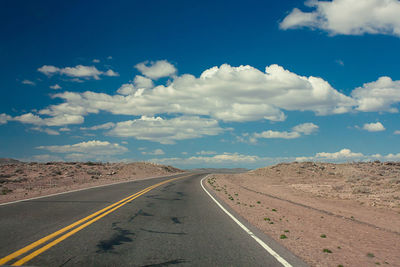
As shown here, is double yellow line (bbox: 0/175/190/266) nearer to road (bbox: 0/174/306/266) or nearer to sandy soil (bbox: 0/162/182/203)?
road (bbox: 0/174/306/266)

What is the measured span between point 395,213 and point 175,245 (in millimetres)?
13925

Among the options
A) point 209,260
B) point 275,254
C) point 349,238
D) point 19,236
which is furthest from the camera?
point 349,238

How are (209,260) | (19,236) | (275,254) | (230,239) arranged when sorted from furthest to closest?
1. (230,239)
2. (19,236)
3. (275,254)
4. (209,260)

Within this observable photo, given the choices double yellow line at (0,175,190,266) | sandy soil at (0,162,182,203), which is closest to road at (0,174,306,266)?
double yellow line at (0,175,190,266)

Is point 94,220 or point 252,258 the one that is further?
point 94,220

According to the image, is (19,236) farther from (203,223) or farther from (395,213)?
(395,213)

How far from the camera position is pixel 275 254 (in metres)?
6.44

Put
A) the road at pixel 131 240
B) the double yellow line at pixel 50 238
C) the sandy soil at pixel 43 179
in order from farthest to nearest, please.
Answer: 1. the sandy soil at pixel 43 179
2. the road at pixel 131 240
3. the double yellow line at pixel 50 238

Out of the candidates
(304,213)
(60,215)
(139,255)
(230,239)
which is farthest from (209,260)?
(304,213)

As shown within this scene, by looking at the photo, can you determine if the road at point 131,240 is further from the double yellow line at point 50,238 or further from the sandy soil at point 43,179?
the sandy soil at point 43,179

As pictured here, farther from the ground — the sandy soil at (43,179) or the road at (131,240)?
the sandy soil at (43,179)

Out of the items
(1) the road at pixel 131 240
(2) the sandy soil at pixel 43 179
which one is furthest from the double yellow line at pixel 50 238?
(2) the sandy soil at pixel 43 179

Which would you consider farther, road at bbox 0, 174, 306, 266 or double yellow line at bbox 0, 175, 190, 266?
road at bbox 0, 174, 306, 266

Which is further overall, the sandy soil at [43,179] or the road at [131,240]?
the sandy soil at [43,179]
